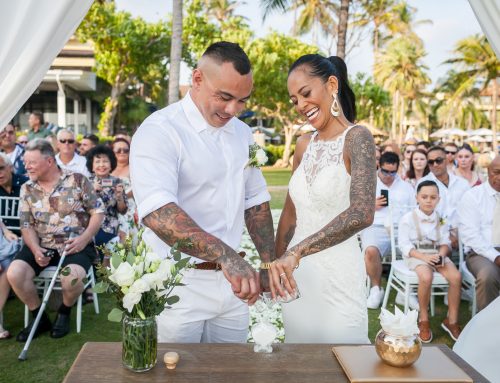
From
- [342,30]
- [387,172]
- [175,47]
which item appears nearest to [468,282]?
[387,172]

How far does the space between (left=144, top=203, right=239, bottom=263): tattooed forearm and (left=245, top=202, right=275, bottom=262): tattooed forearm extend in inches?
24.7

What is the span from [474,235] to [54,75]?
66.6 feet

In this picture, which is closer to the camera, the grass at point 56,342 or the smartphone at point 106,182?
the grass at point 56,342

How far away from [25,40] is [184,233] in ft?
5.44

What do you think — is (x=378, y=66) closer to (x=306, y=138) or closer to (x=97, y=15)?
(x=97, y=15)

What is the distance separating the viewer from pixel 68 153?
7.78m

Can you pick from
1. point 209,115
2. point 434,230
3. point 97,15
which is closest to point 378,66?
point 97,15

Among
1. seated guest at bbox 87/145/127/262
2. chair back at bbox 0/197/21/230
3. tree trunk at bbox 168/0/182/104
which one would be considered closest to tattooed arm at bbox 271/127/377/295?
seated guest at bbox 87/145/127/262

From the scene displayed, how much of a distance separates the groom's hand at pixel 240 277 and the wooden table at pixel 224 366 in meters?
0.26

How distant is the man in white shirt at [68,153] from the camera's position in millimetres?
7621

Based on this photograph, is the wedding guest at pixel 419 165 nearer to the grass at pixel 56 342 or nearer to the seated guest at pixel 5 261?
the grass at pixel 56 342

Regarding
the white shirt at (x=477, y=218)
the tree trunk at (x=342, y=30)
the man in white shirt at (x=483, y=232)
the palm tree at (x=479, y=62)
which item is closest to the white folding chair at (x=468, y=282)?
the man in white shirt at (x=483, y=232)

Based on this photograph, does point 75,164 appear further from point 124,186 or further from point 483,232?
point 483,232

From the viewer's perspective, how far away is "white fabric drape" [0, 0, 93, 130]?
2.86 m
